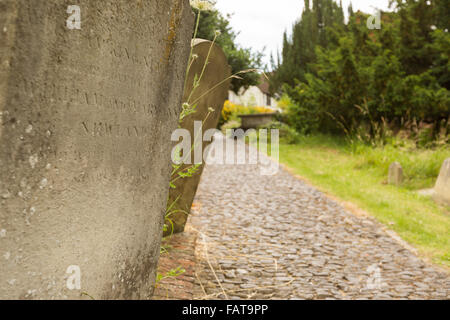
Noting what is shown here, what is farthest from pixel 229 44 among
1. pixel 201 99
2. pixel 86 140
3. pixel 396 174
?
pixel 86 140

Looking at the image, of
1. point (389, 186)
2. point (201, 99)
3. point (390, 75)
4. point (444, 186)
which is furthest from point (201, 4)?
point (390, 75)

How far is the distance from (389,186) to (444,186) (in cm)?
121

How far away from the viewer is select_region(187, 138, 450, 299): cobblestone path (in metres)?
3.43

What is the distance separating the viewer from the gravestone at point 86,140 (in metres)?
1.43

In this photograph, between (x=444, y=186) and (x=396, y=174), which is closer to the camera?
(x=444, y=186)

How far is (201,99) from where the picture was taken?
3895 millimetres

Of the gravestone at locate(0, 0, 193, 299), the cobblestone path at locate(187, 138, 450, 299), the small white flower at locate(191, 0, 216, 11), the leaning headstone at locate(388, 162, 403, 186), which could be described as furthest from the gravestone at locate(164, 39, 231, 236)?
the leaning headstone at locate(388, 162, 403, 186)

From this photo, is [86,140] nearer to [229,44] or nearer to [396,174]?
[396,174]

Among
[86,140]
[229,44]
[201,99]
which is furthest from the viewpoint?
[229,44]

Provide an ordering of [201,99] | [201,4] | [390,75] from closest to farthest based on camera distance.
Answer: [201,4] < [201,99] < [390,75]

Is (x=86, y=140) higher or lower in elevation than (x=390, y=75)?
lower

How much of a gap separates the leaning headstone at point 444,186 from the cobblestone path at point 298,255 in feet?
5.27

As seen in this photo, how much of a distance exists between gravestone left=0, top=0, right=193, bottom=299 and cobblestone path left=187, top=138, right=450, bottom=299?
1.17 metres

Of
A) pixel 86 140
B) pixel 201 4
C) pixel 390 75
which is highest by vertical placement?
pixel 390 75
